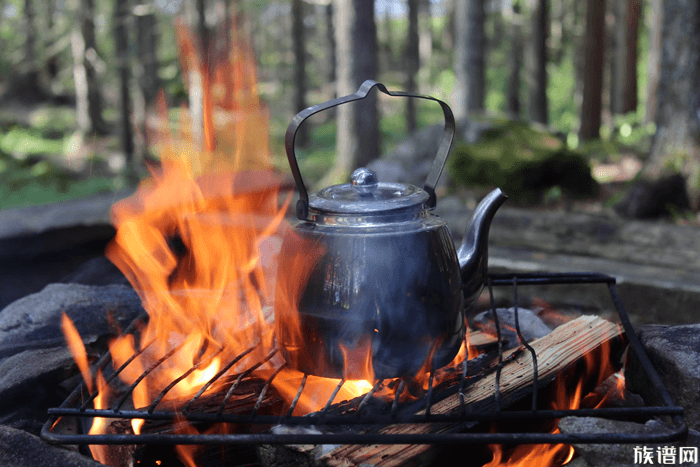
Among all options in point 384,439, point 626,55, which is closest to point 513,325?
point 384,439

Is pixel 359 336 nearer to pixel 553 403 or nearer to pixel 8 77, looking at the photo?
pixel 553 403

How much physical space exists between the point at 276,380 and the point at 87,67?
12904 millimetres

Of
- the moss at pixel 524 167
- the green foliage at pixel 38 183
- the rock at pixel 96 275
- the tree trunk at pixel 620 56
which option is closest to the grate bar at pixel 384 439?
the rock at pixel 96 275

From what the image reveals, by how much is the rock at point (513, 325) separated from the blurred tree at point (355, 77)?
4.41 metres

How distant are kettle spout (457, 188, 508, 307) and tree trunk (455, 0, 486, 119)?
6.64 metres

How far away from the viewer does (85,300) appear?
2355 millimetres

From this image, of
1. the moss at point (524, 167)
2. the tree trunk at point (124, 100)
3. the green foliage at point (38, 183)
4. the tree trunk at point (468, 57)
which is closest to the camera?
the moss at point (524, 167)

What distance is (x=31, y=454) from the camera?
145 cm

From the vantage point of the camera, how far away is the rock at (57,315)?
2.14 m

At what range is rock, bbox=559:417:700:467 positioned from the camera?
141cm

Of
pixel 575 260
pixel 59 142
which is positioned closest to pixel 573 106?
pixel 59 142

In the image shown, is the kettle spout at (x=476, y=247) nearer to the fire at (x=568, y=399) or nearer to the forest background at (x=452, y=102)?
the fire at (x=568, y=399)

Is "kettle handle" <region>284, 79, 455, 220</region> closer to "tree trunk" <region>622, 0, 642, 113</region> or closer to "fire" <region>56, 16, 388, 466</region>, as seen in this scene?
"fire" <region>56, 16, 388, 466</region>

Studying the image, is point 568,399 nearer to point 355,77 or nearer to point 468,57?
point 355,77
